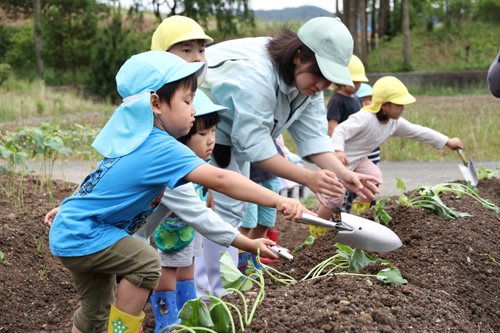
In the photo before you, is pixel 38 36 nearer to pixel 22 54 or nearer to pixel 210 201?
pixel 22 54

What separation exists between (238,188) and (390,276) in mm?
753

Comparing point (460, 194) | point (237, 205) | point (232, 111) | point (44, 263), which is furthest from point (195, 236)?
point (460, 194)

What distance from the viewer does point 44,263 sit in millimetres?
2902

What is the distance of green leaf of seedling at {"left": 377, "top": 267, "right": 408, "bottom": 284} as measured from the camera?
6.06 ft

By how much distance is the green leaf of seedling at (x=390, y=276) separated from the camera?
6.06 feet

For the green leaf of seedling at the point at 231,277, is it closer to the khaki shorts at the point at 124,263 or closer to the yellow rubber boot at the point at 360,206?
the khaki shorts at the point at 124,263

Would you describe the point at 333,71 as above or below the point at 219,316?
above

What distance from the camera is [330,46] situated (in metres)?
2.10

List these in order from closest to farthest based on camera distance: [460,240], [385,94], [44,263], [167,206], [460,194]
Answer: [167,206] → [460,240] → [44,263] → [460,194] → [385,94]

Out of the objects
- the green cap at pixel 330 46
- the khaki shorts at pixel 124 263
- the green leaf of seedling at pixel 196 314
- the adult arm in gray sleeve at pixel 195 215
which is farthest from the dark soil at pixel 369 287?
the green cap at pixel 330 46

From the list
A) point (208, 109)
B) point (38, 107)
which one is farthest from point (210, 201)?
point (38, 107)

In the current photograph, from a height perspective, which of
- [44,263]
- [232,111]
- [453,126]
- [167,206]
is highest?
[232,111]

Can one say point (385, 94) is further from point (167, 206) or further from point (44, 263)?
point (44, 263)

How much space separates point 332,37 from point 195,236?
116 cm
